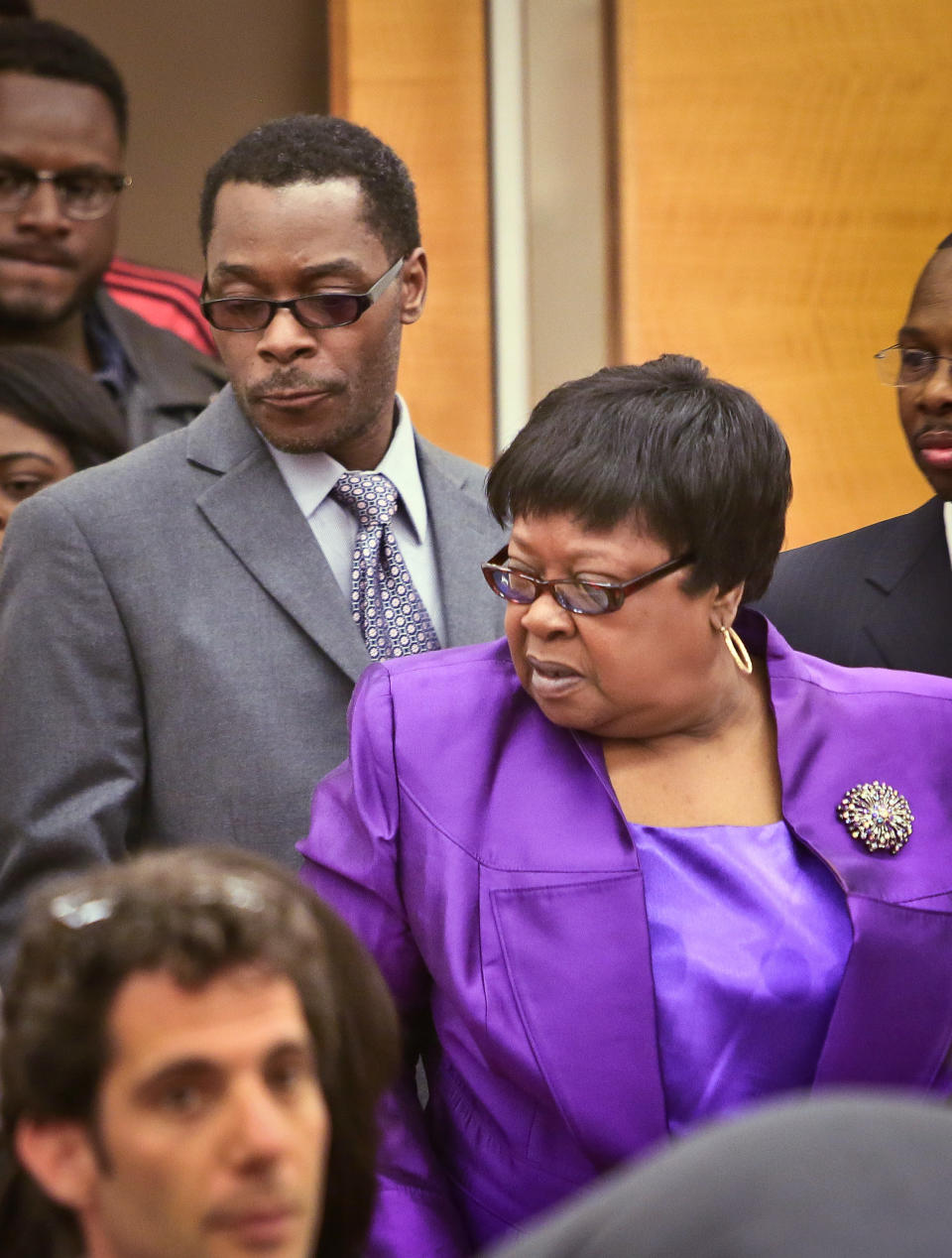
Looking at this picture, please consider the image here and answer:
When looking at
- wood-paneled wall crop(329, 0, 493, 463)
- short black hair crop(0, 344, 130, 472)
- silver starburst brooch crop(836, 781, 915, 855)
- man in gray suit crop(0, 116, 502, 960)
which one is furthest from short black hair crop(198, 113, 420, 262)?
wood-paneled wall crop(329, 0, 493, 463)

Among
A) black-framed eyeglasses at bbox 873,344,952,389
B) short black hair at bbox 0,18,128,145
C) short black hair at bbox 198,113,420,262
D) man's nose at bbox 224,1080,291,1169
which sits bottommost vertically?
man's nose at bbox 224,1080,291,1169

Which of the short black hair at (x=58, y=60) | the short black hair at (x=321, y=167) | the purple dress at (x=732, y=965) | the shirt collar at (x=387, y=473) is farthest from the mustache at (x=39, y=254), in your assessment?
the purple dress at (x=732, y=965)

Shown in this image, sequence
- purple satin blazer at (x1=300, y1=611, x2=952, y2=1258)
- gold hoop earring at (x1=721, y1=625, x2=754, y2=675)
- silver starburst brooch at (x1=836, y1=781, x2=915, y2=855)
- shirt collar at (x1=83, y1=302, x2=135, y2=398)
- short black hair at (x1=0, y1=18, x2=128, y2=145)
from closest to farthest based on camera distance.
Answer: purple satin blazer at (x1=300, y1=611, x2=952, y2=1258), silver starburst brooch at (x1=836, y1=781, x2=915, y2=855), gold hoop earring at (x1=721, y1=625, x2=754, y2=675), shirt collar at (x1=83, y1=302, x2=135, y2=398), short black hair at (x1=0, y1=18, x2=128, y2=145)

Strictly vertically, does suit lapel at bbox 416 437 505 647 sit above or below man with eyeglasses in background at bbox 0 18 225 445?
below

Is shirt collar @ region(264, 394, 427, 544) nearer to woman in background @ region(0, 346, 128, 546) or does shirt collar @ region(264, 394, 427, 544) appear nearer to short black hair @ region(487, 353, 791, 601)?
short black hair @ region(487, 353, 791, 601)

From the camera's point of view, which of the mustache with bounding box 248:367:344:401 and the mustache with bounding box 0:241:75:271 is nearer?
the mustache with bounding box 248:367:344:401

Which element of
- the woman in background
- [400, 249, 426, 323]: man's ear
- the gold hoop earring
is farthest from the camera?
the woman in background

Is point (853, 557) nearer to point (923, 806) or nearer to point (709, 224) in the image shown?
point (923, 806)

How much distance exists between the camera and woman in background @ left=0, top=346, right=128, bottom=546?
2947 millimetres

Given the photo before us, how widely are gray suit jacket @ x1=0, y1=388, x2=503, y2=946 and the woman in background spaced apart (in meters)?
0.67

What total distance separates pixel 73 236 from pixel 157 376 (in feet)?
0.97

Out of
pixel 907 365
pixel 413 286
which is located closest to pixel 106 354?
pixel 413 286

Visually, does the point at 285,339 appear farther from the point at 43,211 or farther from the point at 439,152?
the point at 439,152

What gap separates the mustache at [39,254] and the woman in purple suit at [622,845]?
61.3 inches
